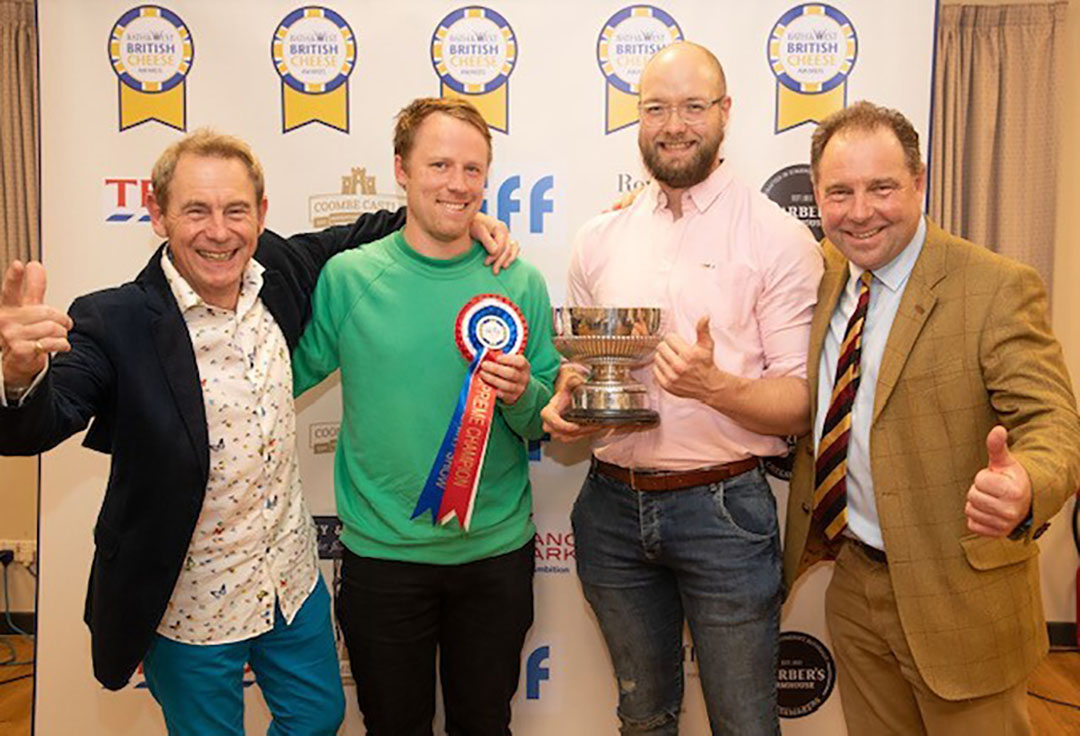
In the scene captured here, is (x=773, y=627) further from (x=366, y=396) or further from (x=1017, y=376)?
(x=366, y=396)

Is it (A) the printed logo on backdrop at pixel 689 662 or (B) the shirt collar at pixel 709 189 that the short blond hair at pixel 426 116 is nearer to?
(B) the shirt collar at pixel 709 189

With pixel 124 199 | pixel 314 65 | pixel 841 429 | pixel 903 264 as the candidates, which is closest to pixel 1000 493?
pixel 841 429

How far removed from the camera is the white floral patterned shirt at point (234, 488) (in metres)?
1.66

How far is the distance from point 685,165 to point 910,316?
58 cm

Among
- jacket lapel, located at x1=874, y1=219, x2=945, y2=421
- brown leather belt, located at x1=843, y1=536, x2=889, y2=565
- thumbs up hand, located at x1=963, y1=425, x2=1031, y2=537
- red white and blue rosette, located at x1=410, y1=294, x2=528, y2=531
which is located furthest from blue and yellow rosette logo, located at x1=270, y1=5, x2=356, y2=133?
thumbs up hand, located at x1=963, y1=425, x2=1031, y2=537

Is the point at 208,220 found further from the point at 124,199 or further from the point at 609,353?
the point at 124,199

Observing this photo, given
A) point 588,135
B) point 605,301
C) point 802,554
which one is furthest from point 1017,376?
point 588,135

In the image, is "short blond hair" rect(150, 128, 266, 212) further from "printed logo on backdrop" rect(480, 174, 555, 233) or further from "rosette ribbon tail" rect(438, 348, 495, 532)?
"printed logo on backdrop" rect(480, 174, 555, 233)

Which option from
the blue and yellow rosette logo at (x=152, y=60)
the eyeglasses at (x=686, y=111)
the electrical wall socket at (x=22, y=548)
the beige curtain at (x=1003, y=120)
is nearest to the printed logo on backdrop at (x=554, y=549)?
the eyeglasses at (x=686, y=111)

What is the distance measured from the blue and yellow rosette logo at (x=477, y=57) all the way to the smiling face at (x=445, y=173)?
0.57 meters

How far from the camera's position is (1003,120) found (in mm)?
3529

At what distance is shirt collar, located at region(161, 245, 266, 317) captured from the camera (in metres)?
1.63

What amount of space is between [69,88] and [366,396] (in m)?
1.37

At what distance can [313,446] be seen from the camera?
2557mm
